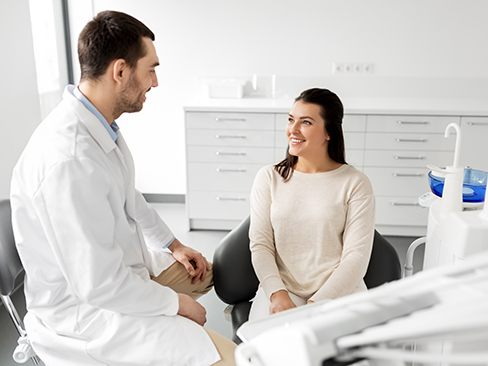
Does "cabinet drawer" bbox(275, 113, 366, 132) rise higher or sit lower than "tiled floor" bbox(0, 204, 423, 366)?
higher

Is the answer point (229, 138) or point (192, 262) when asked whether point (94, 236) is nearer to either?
point (192, 262)

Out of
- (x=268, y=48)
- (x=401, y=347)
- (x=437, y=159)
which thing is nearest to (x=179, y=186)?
(x=268, y=48)

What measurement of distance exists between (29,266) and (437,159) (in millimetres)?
2564

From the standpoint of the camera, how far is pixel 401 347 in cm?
53

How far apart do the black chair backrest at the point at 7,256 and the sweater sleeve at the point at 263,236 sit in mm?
737

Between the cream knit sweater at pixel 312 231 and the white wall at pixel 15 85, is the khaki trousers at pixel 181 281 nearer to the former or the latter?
the cream knit sweater at pixel 312 231

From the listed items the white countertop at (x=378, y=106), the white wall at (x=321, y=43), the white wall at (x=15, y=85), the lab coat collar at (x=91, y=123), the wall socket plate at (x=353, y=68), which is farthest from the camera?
the wall socket plate at (x=353, y=68)

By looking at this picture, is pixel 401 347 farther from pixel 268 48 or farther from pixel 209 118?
pixel 268 48

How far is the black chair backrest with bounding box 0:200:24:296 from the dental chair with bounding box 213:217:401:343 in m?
0.63

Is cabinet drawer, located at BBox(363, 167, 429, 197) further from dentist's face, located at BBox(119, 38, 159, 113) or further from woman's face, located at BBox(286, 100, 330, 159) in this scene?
dentist's face, located at BBox(119, 38, 159, 113)

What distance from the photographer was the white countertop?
10.0ft

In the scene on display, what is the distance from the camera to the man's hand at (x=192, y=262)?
1.76m

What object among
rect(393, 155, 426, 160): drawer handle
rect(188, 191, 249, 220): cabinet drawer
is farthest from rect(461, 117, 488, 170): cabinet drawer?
rect(188, 191, 249, 220): cabinet drawer

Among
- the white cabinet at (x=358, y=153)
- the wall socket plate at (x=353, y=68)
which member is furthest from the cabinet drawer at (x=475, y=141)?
the wall socket plate at (x=353, y=68)
